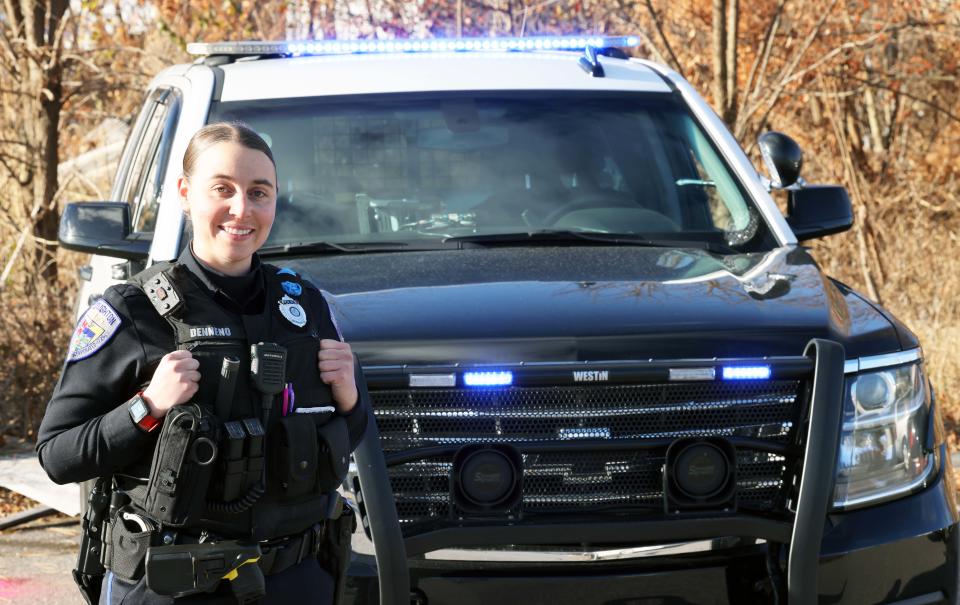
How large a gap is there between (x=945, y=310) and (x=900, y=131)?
401 centimetres

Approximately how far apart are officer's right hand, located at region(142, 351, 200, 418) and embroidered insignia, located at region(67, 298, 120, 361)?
14 centimetres

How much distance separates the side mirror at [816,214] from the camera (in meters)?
4.71

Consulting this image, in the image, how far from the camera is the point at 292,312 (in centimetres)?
254

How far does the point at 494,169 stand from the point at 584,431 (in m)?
1.56

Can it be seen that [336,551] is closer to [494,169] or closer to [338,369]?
[338,369]

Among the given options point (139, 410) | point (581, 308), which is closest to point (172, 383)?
point (139, 410)

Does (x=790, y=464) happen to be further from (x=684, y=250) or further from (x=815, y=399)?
(x=684, y=250)

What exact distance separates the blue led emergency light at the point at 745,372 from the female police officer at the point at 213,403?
102 cm

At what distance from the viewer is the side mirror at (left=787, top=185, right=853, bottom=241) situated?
471 cm

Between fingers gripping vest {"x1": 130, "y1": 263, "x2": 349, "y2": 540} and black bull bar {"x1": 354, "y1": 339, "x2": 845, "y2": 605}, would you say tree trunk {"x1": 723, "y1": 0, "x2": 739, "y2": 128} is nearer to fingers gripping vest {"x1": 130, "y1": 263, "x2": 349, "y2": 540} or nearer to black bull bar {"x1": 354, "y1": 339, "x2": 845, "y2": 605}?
black bull bar {"x1": 354, "y1": 339, "x2": 845, "y2": 605}

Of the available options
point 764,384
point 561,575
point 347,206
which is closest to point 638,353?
point 764,384

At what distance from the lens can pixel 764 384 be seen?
3.30 metres

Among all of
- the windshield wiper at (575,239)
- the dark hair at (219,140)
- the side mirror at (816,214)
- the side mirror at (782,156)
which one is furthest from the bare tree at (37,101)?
the dark hair at (219,140)

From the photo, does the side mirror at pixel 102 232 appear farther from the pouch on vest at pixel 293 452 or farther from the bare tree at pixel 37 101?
the bare tree at pixel 37 101
